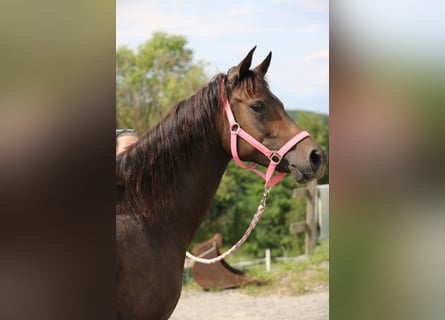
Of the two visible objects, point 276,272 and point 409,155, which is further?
point 276,272

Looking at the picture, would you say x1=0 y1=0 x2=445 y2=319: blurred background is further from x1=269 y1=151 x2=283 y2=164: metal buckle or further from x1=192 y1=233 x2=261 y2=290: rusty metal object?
x1=192 y1=233 x2=261 y2=290: rusty metal object

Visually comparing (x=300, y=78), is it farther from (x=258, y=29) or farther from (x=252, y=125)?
(x=252, y=125)

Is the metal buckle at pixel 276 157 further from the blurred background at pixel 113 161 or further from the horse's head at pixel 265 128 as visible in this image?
the blurred background at pixel 113 161

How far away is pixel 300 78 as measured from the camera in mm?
5516

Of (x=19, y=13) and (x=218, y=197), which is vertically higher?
(x=19, y=13)

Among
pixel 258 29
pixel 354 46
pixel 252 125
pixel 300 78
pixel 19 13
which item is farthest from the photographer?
pixel 300 78

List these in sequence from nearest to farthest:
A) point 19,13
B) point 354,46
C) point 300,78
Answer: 1. point 19,13
2. point 354,46
3. point 300,78

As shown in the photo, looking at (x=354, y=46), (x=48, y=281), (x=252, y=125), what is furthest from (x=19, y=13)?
(x=252, y=125)

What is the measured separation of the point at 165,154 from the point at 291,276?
379 cm

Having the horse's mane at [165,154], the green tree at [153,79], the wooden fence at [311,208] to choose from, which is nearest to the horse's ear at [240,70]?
the horse's mane at [165,154]

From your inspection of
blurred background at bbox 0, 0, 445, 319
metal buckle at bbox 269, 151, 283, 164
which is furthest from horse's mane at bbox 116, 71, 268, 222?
blurred background at bbox 0, 0, 445, 319

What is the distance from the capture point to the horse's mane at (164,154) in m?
1.72

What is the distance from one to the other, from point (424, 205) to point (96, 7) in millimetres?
445

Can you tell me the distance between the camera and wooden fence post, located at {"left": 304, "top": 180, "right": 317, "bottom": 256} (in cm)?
573
